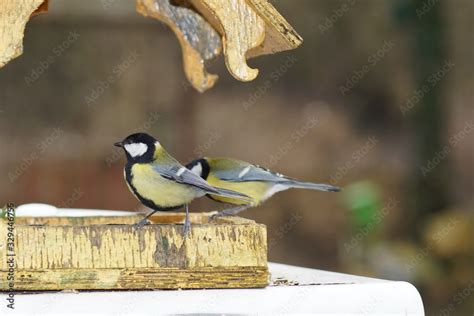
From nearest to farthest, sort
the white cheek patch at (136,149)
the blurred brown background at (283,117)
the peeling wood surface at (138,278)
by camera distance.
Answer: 1. the peeling wood surface at (138,278)
2. the white cheek patch at (136,149)
3. the blurred brown background at (283,117)

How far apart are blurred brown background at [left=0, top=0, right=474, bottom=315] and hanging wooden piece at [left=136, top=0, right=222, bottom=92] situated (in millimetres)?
3253

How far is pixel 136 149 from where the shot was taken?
2.21 metres

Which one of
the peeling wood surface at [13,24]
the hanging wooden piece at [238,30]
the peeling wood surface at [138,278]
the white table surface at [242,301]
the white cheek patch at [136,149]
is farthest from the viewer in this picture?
the white cheek patch at [136,149]

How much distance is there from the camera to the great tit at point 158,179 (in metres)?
2.15

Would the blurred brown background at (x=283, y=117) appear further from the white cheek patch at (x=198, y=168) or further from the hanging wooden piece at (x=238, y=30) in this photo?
the hanging wooden piece at (x=238, y=30)

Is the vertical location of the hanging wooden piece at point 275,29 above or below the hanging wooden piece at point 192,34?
below

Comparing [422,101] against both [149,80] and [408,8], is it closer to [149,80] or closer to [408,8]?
[408,8]

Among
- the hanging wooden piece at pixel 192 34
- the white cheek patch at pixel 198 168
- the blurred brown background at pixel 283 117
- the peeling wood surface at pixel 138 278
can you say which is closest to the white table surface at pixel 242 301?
the peeling wood surface at pixel 138 278

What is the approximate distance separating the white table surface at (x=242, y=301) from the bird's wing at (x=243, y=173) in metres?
0.90

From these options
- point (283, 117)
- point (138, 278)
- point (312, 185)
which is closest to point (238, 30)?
point (138, 278)

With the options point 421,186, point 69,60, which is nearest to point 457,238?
point 421,186

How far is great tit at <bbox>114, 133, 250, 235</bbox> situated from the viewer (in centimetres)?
215

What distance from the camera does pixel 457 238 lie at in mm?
6180

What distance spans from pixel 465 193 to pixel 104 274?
20.7ft
